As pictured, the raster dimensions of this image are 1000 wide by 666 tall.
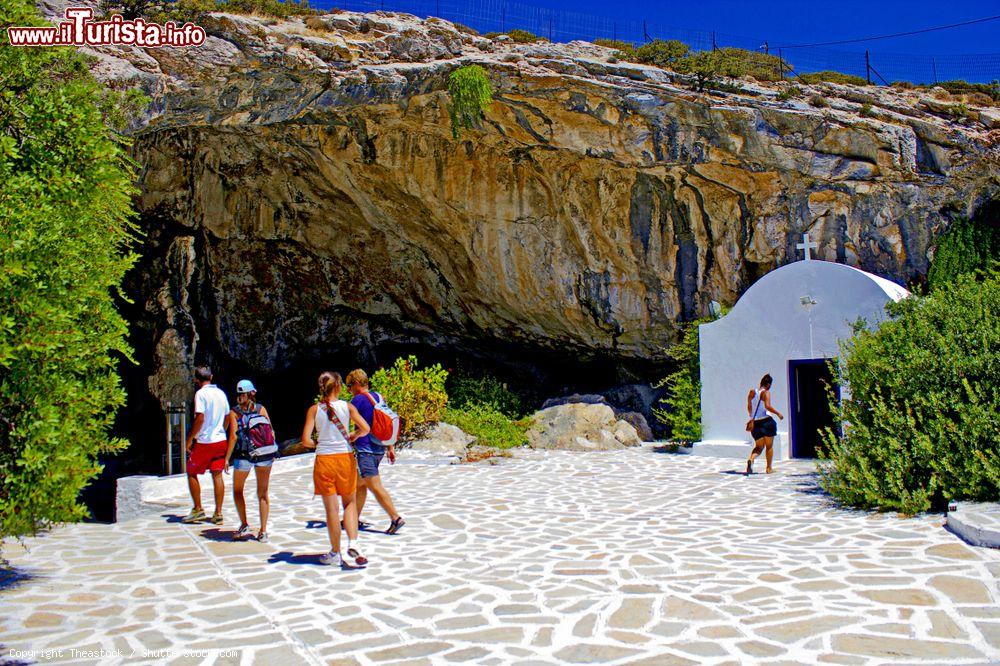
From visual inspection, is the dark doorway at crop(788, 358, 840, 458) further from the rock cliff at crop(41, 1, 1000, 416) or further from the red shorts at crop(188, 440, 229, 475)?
the red shorts at crop(188, 440, 229, 475)

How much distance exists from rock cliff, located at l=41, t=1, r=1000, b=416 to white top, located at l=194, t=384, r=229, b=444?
8.94 metres

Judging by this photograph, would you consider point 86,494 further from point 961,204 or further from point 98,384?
point 961,204

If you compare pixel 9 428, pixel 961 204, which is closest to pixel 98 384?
pixel 9 428

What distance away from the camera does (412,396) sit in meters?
15.2

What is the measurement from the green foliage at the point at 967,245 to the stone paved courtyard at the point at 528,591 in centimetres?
1063

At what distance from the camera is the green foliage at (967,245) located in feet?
53.1

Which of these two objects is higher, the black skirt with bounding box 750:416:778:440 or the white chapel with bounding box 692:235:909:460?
the white chapel with bounding box 692:235:909:460

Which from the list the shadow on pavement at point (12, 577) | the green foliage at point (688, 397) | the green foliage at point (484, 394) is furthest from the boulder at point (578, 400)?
the shadow on pavement at point (12, 577)

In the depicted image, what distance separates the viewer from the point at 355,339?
849 inches

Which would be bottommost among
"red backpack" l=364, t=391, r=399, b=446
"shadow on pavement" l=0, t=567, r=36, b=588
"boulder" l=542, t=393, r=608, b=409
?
"shadow on pavement" l=0, t=567, r=36, b=588

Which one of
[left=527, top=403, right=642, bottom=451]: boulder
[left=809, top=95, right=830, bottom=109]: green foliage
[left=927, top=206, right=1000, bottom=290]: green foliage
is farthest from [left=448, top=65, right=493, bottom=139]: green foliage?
[left=927, top=206, right=1000, bottom=290]: green foliage

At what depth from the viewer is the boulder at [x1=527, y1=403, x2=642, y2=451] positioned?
15.5 m

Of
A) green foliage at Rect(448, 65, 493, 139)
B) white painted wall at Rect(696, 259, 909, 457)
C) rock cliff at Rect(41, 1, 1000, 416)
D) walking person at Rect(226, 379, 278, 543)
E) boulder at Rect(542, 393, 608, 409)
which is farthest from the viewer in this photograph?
boulder at Rect(542, 393, 608, 409)

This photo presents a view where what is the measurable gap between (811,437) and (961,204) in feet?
22.5
